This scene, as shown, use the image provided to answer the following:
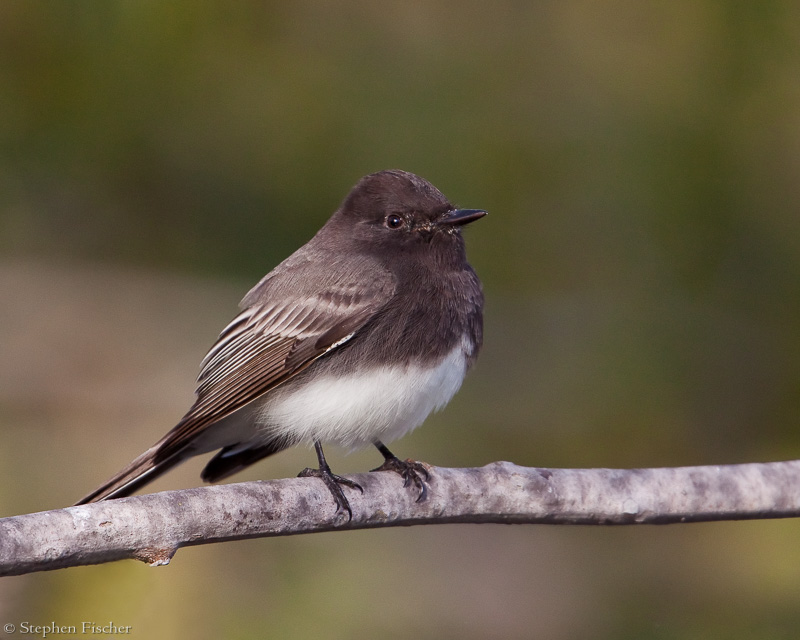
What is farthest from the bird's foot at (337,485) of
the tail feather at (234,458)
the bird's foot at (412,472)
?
the tail feather at (234,458)

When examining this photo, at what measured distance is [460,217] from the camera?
3.61 metres

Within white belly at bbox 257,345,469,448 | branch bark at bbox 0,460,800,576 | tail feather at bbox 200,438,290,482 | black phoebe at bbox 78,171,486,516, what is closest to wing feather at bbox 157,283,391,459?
black phoebe at bbox 78,171,486,516

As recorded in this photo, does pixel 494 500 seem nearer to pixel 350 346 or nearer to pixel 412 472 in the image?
pixel 412 472

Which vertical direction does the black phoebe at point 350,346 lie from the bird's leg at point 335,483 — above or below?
above

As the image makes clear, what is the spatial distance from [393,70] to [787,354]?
2.70m

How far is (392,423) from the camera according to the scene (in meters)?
3.55

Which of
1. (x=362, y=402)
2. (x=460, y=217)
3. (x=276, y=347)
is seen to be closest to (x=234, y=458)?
(x=276, y=347)

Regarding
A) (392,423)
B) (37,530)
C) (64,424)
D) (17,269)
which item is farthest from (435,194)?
(17,269)

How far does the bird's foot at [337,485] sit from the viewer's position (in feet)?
9.72

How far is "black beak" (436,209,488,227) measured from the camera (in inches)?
140

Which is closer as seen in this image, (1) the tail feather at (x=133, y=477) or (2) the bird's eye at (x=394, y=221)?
(1) the tail feather at (x=133, y=477)

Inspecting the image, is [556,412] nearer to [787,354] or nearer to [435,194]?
[787,354]

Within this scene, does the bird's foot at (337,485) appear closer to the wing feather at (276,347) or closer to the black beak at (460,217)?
the wing feather at (276,347)

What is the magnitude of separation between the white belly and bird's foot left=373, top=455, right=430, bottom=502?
0.14 metres
